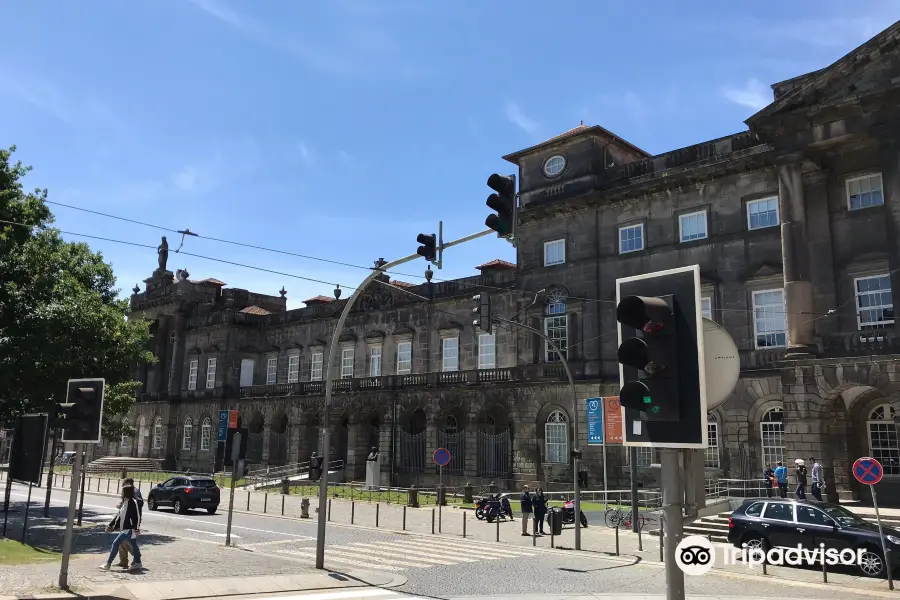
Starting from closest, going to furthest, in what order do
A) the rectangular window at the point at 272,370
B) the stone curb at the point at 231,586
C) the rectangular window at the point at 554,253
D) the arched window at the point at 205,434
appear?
the stone curb at the point at 231,586, the rectangular window at the point at 554,253, the rectangular window at the point at 272,370, the arched window at the point at 205,434

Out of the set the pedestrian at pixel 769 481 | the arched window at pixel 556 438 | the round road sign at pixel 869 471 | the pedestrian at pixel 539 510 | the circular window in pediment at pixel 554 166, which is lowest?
the pedestrian at pixel 539 510

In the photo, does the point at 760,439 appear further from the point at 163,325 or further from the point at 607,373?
the point at 163,325

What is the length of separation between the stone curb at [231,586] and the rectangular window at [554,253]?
24.5 meters

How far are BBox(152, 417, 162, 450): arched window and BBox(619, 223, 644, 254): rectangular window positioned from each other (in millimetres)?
41790

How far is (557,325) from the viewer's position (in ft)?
121

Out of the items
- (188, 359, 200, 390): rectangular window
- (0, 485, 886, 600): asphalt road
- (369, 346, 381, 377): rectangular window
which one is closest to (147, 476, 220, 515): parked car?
(0, 485, 886, 600): asphalt road

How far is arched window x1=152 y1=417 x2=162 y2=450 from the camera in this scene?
59594 mm

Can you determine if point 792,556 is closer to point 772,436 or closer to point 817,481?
point 817,481

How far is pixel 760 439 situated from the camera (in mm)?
29703

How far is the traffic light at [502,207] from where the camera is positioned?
1185 centimetres

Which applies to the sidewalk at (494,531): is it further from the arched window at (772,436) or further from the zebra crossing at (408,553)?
the arched window at (772,436)

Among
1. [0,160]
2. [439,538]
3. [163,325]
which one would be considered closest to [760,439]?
[439,538]

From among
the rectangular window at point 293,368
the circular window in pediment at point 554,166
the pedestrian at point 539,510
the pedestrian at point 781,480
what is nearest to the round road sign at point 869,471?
the pedestrian at point 539,510

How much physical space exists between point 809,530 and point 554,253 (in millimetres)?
22584
